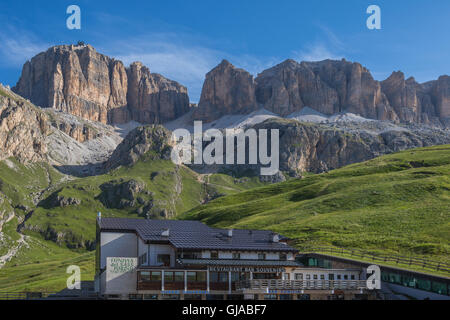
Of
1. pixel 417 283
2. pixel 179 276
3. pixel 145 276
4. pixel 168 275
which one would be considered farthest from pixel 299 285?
pixel 145 276

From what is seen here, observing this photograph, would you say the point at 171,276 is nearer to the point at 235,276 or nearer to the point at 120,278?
the point at 120,278

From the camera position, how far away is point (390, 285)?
249ft

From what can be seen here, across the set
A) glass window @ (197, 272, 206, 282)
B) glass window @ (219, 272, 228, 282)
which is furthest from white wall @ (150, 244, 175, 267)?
glass window @ (219, 272, 228, 282)

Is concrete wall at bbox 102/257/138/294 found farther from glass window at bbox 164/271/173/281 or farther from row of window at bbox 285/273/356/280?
row of window at bbox 285/273/356/280

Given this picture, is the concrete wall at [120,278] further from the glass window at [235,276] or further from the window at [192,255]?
the glass window at [235,276]

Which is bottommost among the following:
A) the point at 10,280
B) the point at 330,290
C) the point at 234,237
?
the point at 10,280

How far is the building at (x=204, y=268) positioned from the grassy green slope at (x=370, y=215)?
103 ft

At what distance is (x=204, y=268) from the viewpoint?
237 ft

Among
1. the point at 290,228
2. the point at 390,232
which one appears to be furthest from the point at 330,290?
the point at 290,228

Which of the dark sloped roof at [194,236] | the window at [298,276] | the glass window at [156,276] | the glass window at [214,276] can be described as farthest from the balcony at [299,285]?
the glass window at [156,276]

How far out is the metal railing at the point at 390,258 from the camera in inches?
3153

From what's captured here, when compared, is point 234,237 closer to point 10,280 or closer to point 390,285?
point 390,285

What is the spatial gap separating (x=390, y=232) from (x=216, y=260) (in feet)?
200

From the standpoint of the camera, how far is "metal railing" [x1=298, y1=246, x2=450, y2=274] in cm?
8009
